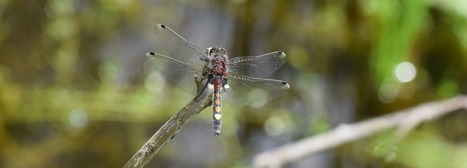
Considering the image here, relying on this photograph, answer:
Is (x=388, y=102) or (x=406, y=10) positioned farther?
(x=388, y=102)

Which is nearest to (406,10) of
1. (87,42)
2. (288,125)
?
(288,125)

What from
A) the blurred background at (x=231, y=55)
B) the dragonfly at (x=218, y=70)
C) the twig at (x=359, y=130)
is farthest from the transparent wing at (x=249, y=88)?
the blurred background at (x=231, y=55)

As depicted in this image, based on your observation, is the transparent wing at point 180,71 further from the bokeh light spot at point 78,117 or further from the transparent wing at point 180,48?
the bokeh light spot at point 78,117

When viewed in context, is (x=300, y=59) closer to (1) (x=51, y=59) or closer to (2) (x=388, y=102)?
(2) (x=388, y=102)

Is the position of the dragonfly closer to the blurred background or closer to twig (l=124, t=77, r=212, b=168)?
twig (l=124, t=77, r=212, b=168)

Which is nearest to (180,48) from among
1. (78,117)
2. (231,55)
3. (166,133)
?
(166,133)

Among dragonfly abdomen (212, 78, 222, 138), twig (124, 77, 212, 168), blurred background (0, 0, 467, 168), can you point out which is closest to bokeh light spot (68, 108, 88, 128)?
blurred background (0, 0, 467, 168)
